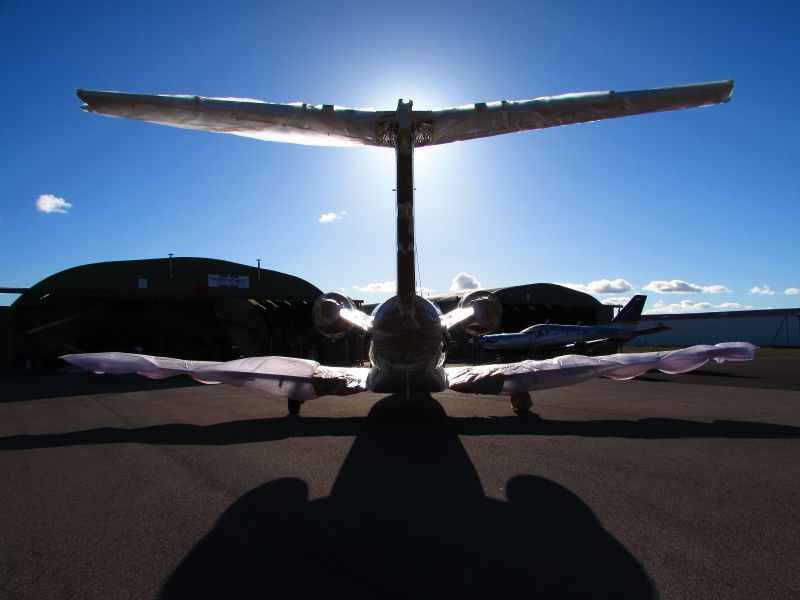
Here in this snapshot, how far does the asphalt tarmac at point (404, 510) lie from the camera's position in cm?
324

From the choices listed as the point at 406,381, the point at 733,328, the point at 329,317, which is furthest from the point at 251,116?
the point at 733,328

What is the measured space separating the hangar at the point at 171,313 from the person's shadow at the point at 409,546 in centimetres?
2578

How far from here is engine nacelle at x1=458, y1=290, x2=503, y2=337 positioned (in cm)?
1092

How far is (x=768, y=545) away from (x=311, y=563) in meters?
3.48

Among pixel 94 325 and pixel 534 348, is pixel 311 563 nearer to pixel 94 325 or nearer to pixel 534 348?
pixel 534 348

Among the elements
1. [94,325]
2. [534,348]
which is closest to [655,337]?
[534,348]

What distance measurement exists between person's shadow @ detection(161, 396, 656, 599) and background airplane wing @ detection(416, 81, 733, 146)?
4603 millimetres

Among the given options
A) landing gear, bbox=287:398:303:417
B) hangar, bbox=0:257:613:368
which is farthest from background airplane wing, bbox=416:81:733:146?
hangar, bbox=0:257:613:368

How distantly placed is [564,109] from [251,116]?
13.6ft

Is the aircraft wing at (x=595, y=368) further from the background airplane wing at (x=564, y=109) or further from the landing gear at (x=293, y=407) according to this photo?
the background airplane wing at (x=564, y=109)

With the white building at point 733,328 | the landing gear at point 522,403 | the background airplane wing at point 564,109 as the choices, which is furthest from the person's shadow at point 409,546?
the white building at point 733,328

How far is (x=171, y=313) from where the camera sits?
117 feet

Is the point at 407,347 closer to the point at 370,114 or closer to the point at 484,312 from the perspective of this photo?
the point at 484,312

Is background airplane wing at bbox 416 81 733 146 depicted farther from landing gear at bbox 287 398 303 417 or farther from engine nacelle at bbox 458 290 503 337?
landing gear at bbox 287 398 303 417
